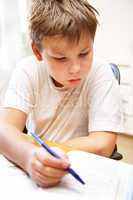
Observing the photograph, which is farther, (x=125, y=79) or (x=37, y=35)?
(x=125, y=79)

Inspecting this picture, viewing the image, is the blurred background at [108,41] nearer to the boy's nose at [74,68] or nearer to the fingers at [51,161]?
the boy's nose at [74,68]

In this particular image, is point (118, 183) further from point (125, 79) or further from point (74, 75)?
point (125, 79)

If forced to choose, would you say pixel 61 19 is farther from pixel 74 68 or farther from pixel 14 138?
pixel 14 138

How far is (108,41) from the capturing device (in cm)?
212

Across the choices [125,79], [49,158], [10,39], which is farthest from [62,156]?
[125,79]

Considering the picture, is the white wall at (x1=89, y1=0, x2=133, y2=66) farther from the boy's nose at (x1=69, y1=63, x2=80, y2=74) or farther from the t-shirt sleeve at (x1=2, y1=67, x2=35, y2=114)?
the boy's nose at (x1=69, y1=63, x2=80, y2=74)

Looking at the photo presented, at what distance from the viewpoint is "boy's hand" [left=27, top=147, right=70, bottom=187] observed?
2.07 feet

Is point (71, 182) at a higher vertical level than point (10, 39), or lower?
lower

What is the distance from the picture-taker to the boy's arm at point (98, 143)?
A: 2.96 feet

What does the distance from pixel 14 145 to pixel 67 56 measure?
263 mm

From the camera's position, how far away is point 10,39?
1768mm

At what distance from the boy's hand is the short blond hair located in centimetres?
33

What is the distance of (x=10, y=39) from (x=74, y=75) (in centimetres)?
98

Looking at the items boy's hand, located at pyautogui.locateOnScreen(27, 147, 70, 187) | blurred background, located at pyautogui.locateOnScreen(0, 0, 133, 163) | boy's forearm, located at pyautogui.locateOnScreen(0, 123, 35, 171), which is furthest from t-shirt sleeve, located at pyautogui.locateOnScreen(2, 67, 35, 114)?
blurred background, located at pyautogui.locateOnScreen(0, 0, 133, 163)
